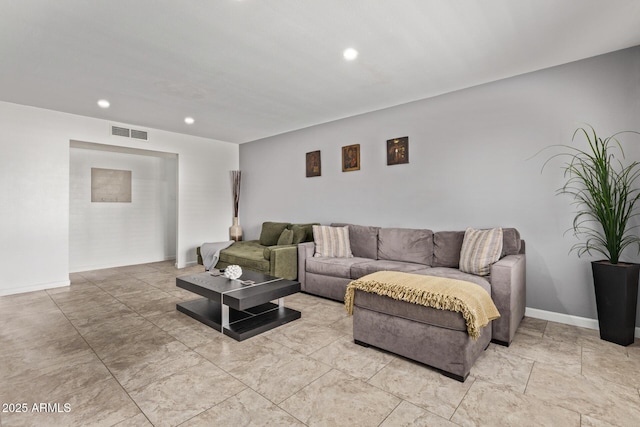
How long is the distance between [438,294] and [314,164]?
363 centimetres

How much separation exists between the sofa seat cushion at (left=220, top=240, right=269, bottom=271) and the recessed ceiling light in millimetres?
2797

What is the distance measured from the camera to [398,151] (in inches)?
167

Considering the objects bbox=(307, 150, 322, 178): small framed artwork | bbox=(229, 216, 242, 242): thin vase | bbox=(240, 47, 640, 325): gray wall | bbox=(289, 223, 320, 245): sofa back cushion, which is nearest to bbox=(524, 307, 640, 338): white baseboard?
bbox=(240, 47, 640, 325): gray wall

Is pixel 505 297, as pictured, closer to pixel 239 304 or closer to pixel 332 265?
pixel 332 265

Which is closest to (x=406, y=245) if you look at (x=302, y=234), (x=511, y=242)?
(x=511, y=242)

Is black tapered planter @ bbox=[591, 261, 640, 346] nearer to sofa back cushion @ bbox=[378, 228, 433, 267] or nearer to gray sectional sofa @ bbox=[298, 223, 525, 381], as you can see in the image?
gray sectional sofa @ bbox=[298, 223, 525, 381]

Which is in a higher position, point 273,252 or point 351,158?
point 351,158

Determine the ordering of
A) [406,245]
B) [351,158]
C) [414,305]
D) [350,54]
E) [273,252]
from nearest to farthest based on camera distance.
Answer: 1. [414,305]
2. [350,54]
3. [406,245]
4. [273,252]
5. [351,158]

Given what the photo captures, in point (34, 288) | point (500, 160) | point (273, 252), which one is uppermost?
point (500, 160)

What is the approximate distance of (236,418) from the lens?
5.45 feet

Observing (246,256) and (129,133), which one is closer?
(246,256)

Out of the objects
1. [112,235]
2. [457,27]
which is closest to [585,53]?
[457,27]

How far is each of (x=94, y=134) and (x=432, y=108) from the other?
5.13 m

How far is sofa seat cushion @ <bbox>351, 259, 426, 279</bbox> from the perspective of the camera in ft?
11.5
